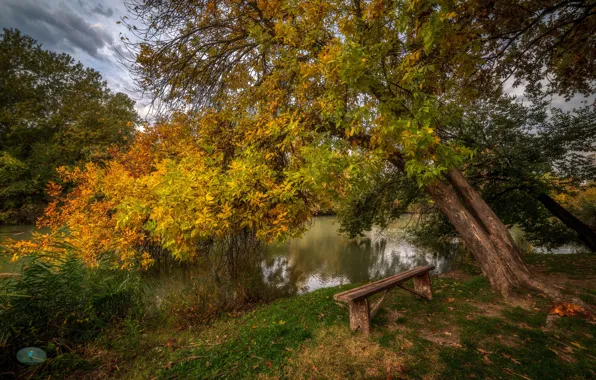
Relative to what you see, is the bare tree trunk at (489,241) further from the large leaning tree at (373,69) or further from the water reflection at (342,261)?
the water reflection at (342,261)

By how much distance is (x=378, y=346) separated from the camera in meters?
3.20

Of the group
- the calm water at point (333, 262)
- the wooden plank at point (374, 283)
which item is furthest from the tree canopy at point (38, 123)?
the wooden plank at point (374, 283)

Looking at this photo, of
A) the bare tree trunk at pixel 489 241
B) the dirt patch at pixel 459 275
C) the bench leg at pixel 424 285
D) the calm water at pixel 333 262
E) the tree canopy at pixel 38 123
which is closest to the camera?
the bare tree trunk at pixel 489 241

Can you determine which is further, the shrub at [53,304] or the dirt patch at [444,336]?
the dirt patch at [444,336]

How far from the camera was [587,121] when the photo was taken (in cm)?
652

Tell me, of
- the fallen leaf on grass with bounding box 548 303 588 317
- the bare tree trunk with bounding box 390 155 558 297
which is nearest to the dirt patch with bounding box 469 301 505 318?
the bare tree trunk with bounding box 390 155 558 297

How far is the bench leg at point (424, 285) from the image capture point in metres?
4.79

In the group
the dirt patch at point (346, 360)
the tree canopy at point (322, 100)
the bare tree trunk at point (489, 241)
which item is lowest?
the dirt patch at point (346, 360)

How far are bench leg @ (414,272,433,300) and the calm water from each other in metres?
3.52

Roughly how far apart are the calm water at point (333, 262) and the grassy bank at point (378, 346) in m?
3.50

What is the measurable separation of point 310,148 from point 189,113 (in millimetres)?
3428

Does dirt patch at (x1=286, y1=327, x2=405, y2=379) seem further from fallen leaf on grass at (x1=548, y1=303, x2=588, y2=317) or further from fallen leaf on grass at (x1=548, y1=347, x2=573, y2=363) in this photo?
fallen leaf on grass at (x1=548, y1=303, x2=588, y2=317)

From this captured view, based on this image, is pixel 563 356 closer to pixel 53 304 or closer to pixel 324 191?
pixel 324 191

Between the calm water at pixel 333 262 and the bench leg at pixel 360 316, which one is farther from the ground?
the bench leg at pixel 360 316
